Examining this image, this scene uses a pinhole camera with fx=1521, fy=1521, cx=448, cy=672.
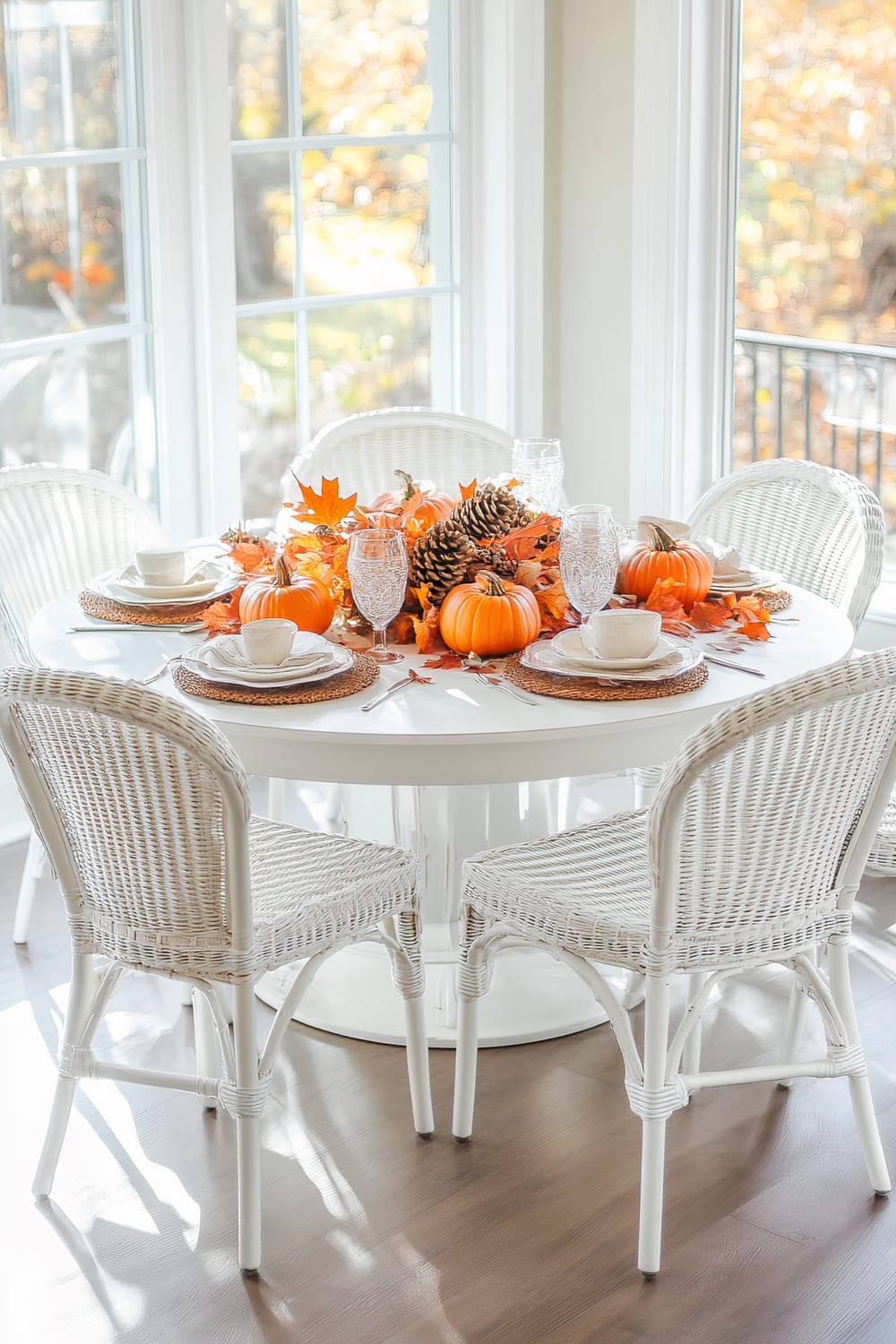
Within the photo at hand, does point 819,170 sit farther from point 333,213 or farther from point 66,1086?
point 66,1086

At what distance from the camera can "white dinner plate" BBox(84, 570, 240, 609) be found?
95.3 inches

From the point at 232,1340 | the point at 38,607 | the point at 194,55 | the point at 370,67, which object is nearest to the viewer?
the point at 232,1340

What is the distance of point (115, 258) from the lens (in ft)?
11.4

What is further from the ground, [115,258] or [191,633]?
[115,258]

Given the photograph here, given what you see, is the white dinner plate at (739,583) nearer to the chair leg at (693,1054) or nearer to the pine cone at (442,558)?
the pine cone at (442,558)

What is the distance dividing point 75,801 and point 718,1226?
1.03 meters

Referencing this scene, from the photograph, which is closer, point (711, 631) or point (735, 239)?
point (711, 631)

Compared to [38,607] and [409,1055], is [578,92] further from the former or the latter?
[409,1055]

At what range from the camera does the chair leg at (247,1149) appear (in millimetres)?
1907

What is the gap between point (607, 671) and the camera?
2068 millimetres

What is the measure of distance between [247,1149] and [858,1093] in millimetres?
831

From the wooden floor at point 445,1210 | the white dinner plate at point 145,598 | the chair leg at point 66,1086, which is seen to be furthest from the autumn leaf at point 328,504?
the wooden floor at point 445,1210

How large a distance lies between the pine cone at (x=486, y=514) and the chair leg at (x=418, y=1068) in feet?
2.30


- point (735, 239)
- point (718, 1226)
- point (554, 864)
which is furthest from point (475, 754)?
point (735, 239)
